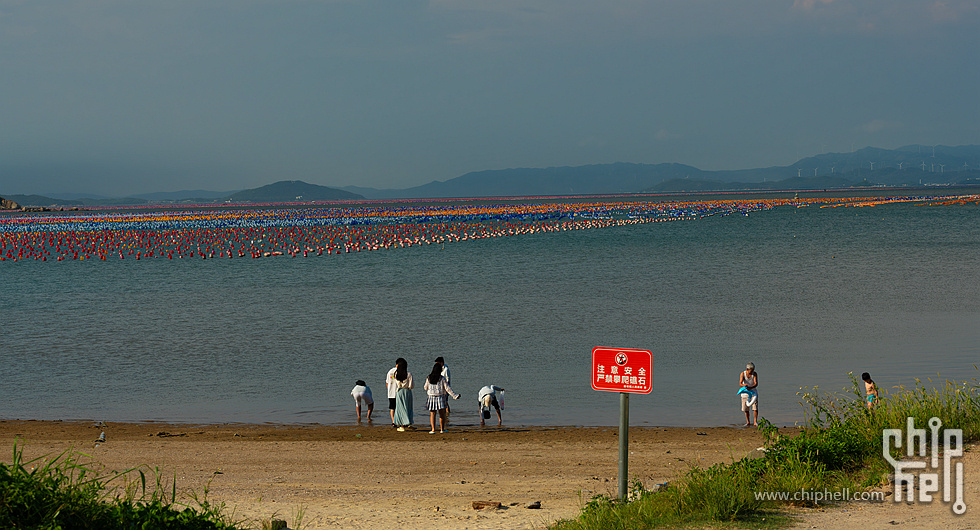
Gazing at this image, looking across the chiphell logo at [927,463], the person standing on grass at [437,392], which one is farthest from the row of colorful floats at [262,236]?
the chiphell logo at [927,463]

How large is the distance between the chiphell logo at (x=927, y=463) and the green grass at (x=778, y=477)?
10 cm

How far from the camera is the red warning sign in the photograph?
665 centimetres

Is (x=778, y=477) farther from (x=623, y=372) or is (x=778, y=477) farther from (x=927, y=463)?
(x=623, y=372)

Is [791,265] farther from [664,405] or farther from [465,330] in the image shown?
[664,405]

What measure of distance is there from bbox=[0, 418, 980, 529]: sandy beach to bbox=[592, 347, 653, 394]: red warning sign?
4.33 feet

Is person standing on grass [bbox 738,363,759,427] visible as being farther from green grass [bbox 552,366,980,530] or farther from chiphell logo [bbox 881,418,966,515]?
chiphell logo [bbox 881,418,966,515]

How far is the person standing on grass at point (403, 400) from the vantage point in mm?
13141

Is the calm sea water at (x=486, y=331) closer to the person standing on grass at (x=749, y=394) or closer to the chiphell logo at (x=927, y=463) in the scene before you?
the person standing on grass at (x=749, y=394)

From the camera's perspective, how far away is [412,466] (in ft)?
34.4

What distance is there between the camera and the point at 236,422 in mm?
14047

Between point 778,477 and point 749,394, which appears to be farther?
point 749,394

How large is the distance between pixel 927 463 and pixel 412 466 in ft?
18.5

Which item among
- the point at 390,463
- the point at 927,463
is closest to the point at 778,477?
the point at 927,463

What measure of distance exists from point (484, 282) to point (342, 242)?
3110cm
